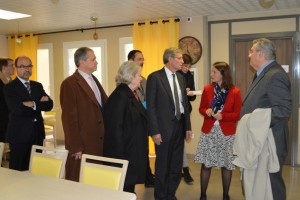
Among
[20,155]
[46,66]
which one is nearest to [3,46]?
[46,66]

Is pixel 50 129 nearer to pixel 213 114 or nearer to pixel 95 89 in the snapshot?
pixel 95 89

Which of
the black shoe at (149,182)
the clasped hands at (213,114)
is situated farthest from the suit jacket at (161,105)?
the black shoe at (149,182)

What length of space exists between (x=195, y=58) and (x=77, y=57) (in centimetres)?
287

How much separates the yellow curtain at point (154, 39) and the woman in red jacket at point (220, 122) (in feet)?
7.52

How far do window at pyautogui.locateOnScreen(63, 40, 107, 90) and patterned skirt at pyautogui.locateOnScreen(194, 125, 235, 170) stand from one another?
357 cm

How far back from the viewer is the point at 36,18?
17.8 ft

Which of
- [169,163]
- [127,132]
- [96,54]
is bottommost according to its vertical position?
[169,163]

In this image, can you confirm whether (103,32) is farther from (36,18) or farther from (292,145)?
(292,145)

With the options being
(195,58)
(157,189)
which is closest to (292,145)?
(195,58)

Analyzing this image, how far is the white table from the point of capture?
1668mm

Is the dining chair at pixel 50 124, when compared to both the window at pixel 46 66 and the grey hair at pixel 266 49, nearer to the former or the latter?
the window at pixel 46 66

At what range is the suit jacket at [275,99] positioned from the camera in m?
2.39

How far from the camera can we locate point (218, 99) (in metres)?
3.27

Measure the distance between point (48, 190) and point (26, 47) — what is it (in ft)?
19.6
